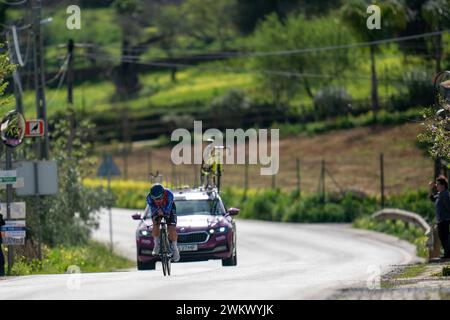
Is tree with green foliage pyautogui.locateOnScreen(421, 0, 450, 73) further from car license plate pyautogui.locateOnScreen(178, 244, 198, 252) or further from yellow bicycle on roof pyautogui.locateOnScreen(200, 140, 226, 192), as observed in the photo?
car license plate pyautogui.locateOnScreen(178, 244, 198, 252)

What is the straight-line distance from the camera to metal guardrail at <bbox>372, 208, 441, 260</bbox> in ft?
92.4

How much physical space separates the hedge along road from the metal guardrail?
778 mm

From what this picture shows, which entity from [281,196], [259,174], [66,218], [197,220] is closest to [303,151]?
[259,174]

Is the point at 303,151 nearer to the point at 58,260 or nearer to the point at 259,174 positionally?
the point at 259,174

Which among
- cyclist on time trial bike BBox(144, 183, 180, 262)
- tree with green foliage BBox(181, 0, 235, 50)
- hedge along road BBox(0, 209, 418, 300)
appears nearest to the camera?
hedge along road BBox(0, 209, 418, 300)

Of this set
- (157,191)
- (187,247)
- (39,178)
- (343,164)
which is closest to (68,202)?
(39,178)

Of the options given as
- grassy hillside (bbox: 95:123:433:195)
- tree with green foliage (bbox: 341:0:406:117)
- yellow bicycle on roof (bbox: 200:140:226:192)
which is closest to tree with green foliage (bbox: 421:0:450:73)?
tree with green foliage (bbox: 341:0:406:117)

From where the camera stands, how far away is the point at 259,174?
206 ft

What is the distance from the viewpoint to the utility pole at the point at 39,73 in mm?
34250

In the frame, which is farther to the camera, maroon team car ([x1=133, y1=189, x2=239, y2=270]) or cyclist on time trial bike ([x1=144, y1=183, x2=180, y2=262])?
maroon team car ([x1=133, y1=189, x2=239, y2=270])

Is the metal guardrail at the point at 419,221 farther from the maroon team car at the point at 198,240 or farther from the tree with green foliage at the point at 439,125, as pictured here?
the tree with green foliage at the point at 439,125

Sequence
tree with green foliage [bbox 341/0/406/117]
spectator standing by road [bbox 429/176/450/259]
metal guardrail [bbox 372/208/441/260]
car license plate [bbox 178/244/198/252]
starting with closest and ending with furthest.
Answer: spectator standing by road [bbox 429/176/450/259], car license plate [bbox 178/244/198/252], metal guardrail [bbox 372/208/441/260], tree with green foliage [bbox 341/0/406/117]

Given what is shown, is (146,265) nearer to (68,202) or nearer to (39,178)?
(39,178)
